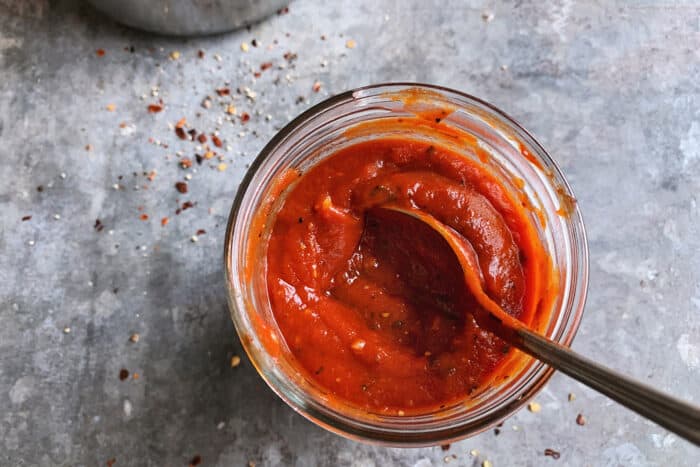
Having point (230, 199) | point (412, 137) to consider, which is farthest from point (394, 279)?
point (230, 199)

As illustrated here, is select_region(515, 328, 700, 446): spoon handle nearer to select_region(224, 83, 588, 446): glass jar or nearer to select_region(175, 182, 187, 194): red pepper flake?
select_region(224, 83, 588, 446): glass jar

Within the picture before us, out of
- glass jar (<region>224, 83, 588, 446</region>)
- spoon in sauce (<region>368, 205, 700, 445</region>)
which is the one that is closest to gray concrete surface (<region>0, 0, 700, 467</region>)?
glass jar (<region>224, 83, 588, 446</region>)

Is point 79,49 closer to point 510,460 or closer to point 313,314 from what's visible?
point 313,314

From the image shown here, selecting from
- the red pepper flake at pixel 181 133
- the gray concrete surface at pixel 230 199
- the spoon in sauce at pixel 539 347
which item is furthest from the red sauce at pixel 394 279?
the red pepper flake at pixel 181 133

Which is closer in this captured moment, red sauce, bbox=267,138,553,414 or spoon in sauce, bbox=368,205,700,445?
spoon in sauce, bbox=368,205,700,445

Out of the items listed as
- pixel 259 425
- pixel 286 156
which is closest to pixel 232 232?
pixel 286 156
